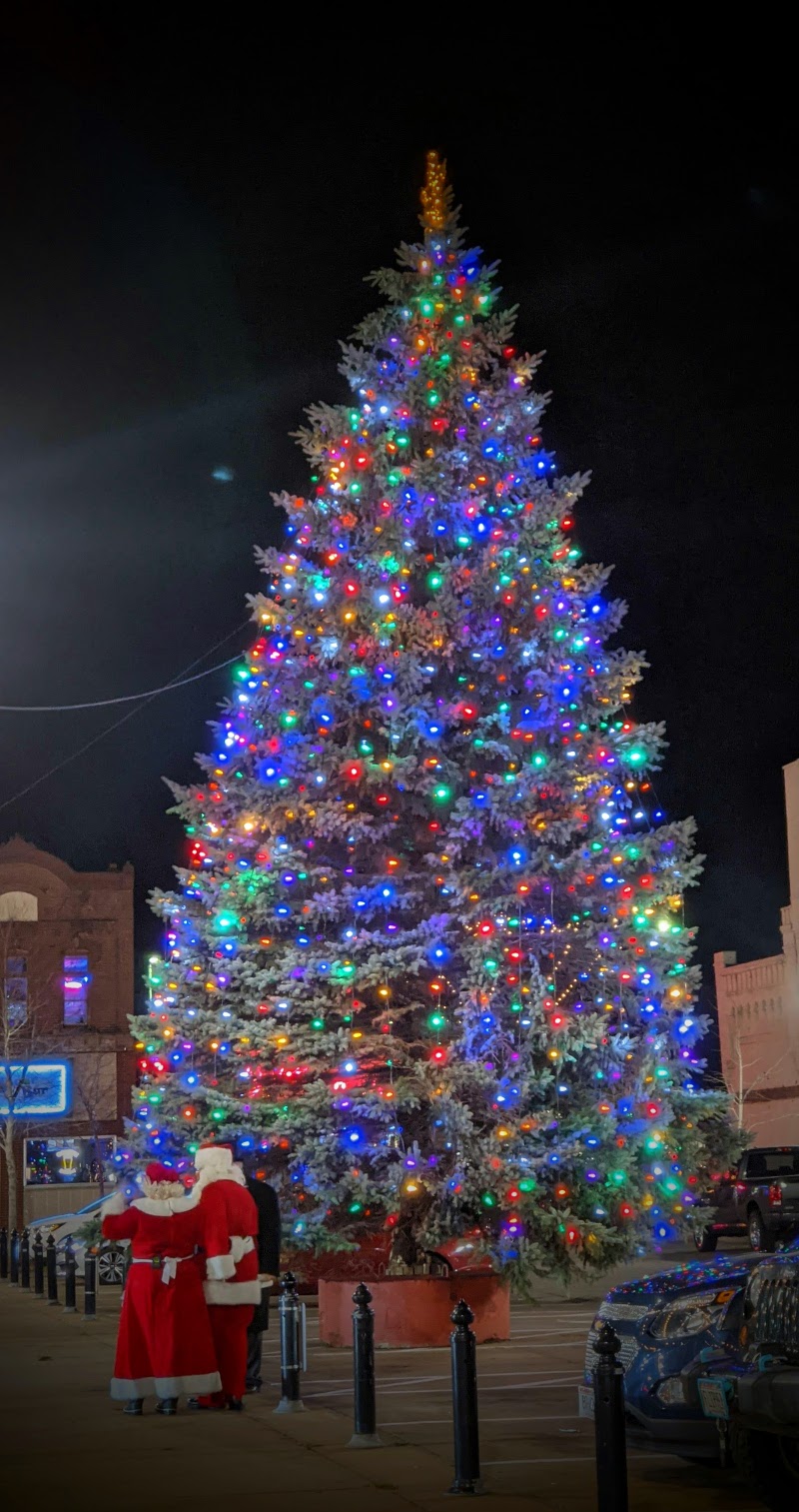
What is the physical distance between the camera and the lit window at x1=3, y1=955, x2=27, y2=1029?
52.1 metres

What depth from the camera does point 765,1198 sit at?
27.4 metres

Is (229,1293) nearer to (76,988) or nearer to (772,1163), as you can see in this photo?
(772,1163)

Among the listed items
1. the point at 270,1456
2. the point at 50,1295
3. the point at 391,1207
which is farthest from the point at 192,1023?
the point at 270,1456

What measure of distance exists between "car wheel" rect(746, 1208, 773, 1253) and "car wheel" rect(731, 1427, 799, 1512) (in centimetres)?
2010

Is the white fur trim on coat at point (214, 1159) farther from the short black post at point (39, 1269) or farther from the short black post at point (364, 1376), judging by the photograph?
the short black post at point (39, 1269)

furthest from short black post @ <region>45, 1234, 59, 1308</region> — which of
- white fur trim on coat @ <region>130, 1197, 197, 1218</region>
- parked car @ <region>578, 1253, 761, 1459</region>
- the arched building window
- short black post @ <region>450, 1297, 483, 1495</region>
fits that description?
the arched building window

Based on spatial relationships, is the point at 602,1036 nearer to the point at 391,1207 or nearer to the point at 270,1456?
the point at 391,1207

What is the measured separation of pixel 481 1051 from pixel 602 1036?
1151 mm

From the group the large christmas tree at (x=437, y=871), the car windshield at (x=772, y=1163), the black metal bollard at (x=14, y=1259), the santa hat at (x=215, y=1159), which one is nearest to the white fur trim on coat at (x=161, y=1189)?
the santa hat at (x=215, y=1159)

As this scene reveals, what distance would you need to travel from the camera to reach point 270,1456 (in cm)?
1000

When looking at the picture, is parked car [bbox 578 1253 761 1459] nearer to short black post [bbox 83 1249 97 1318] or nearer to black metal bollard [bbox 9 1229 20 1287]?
short black post [bbox 83 1249 97 1318]

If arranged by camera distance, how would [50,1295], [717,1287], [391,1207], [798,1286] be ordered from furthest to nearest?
1. [50,1295]
2. [391,1207]
3. [717,1287]
4. [798,1286]

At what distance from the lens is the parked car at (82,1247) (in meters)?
26.6

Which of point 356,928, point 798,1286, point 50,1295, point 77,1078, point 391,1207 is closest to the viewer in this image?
point 798,1286
